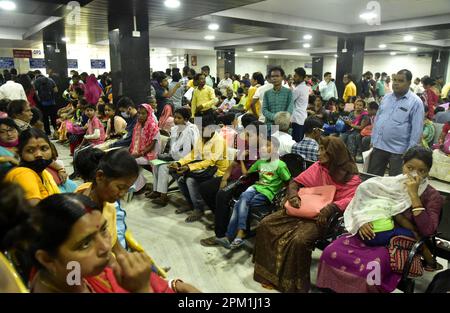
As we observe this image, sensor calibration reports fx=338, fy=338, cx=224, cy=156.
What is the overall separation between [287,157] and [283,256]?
3.62 feet

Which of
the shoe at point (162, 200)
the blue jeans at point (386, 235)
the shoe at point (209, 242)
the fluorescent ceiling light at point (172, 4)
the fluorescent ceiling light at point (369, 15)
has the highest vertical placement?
the fluorescent ceiling light at point (369, 15)

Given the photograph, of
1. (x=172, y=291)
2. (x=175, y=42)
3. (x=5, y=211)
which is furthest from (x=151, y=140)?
(x=175, y=42)

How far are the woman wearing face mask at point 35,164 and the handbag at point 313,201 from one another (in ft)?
5.37

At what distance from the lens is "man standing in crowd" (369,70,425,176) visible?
321cm

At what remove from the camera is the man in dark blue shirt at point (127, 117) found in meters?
4.88

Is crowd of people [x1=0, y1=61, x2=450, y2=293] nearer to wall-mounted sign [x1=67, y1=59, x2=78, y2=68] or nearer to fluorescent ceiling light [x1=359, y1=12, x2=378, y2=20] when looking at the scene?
fluorescent ceiling light [x1=359, y1=12, x2=378, y2=20]

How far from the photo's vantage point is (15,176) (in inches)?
→ 70.7

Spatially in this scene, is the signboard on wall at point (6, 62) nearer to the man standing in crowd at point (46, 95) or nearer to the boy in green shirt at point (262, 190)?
the man standing in crowd at point (46, 95)

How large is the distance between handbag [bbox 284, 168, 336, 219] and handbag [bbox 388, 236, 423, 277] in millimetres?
543

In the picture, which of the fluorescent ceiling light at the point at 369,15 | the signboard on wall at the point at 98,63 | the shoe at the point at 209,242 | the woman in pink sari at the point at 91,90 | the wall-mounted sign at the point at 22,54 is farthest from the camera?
the signboard on wall at the point at 98,63

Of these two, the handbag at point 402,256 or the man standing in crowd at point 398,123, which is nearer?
the handbag at point 402,256

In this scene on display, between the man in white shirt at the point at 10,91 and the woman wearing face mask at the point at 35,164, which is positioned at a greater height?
the man in white shirt at the point at 10,91

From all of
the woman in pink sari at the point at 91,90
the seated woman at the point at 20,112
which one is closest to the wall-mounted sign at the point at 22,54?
the woman in pink sari at the point at 91,90

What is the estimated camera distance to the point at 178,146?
4.25 meters
